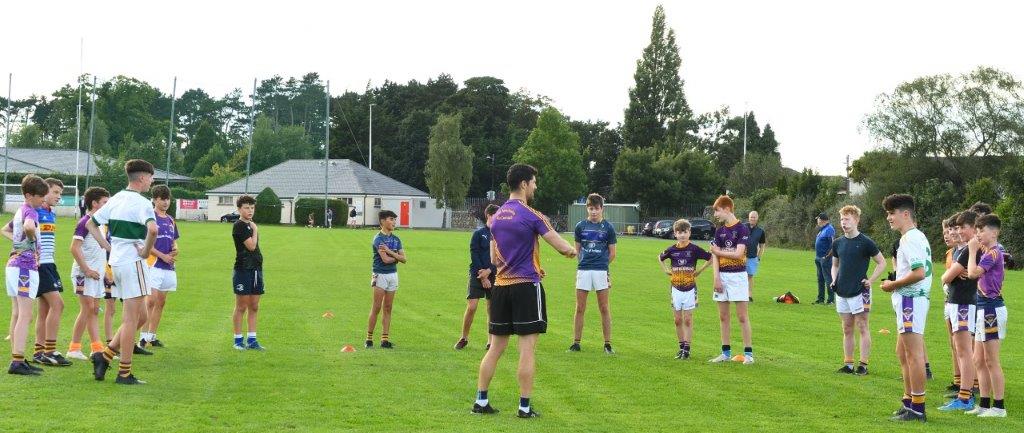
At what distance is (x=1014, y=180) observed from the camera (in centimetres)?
4053

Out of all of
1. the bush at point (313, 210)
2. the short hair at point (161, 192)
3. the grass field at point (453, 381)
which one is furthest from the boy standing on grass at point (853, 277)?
the bush at point (313, 210)

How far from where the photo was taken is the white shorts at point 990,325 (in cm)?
920

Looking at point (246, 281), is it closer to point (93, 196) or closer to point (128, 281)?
point (93, 196)

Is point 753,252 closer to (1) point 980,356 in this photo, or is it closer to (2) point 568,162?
(1) point 980,356

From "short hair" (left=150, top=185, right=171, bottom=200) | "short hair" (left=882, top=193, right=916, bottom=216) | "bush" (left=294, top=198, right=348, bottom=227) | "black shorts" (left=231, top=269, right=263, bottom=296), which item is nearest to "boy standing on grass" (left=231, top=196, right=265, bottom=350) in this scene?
"black shorts" (left=231, top=269, right=263, bottom=296)

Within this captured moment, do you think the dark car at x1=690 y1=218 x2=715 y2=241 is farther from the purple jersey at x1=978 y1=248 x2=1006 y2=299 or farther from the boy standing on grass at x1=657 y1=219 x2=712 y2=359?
the purple jersey at x1=978 y1=248 x2=1006 y2=299

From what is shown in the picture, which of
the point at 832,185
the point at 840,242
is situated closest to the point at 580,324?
the point at 840,242

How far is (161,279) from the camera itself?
12602 millimetres

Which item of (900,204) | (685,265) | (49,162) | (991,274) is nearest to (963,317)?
(991,274)

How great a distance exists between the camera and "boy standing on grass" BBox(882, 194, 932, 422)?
9.02 meters

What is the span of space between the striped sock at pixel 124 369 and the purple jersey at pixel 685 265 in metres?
6.64

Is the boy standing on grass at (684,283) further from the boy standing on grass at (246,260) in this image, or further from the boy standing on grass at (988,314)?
the boy standing on grass at (246,260)

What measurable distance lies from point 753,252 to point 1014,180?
A: 23.2 meters

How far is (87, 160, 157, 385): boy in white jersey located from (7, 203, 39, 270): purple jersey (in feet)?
3.10
